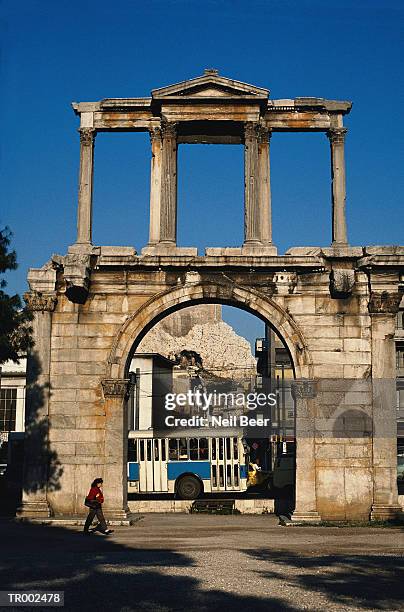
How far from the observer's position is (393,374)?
82.1 feet

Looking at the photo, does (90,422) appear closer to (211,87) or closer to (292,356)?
(292,356)

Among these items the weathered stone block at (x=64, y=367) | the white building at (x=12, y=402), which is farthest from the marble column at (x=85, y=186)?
the white building at (x=12, y=402)

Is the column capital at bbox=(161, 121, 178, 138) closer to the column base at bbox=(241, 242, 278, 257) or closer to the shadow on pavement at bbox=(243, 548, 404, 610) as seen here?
the column base at bbox=(241, 242, 278, 257)

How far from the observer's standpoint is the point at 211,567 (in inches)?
595

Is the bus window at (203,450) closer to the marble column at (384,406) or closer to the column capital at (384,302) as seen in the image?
the marble column at (384,406)

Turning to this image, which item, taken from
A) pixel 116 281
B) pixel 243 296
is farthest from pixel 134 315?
pixel 243 296

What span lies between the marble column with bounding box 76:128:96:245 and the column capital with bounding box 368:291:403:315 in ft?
27.0

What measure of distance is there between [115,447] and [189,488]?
37.6 ft

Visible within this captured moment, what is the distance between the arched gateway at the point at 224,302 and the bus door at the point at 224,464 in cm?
A: 1159

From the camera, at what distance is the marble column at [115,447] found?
2475 cm

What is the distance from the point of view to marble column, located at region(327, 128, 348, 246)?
25.6 m

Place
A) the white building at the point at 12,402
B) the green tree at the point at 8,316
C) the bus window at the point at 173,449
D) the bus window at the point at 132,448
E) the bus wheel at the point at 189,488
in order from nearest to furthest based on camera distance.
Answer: the green tree at the point at 8,316
the bus wheel at the point at 189,488
the bus window at the point at 173,449
the bus window at the point at 132,448
the white building at the point at 12,402

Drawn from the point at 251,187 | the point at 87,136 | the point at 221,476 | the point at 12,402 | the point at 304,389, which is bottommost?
the point at 221,476

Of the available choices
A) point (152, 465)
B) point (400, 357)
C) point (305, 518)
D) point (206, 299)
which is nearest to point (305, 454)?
point (305, 518)
